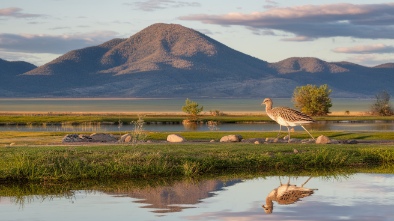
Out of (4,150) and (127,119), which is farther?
(127,119)

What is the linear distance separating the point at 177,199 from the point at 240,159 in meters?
7.13

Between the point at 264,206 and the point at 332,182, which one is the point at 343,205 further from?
the point at 332,182

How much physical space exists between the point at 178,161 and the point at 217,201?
252 inches

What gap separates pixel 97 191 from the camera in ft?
68.7

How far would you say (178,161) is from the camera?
82.4 feet

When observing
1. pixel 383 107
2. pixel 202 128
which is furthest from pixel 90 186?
pixel 383 107

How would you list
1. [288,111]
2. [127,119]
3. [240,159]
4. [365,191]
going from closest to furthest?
[365,191] → [240,159] → [288,111] → [127,119]

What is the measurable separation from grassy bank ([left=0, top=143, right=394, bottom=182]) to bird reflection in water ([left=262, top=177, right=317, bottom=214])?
3752 mm

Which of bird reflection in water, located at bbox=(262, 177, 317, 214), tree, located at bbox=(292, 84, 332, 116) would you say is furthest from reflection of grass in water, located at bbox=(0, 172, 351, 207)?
tree, located at bbox=(292, 84, 332, 116)

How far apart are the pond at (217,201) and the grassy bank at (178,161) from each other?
160cm

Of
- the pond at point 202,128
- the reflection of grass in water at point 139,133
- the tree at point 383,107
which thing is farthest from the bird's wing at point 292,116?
the tree at point 383,107

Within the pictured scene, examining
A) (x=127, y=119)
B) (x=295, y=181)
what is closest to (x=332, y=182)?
(x=295, y=181)

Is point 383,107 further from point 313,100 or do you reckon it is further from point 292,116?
point 292,116

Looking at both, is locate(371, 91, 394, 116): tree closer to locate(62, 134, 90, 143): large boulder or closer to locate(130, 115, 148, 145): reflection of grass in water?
locate(62, 134, 90, 143): large boulder
